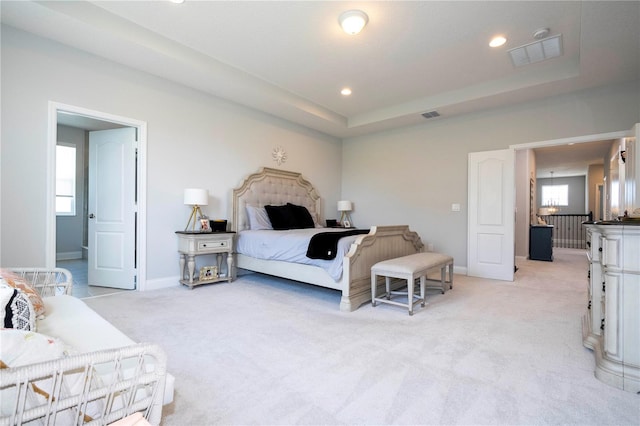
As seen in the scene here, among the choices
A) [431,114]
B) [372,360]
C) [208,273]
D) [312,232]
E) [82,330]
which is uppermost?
[431,114]

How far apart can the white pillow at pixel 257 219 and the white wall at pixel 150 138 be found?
0.34 meters

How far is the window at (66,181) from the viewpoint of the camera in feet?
20.8

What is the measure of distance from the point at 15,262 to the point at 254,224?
2638 millimetres

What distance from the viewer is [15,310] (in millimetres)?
1230

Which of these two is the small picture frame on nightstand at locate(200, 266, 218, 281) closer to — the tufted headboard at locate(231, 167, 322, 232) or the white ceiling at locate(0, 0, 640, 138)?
the tufted headboard at locate(231, 167, 322, 232)

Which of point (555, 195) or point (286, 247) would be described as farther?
point (555, 195)

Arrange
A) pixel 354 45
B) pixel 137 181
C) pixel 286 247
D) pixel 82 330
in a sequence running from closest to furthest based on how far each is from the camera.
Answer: pixel 82 330 < pixel 354 45 < pixel 286 247 < pixel 137 181

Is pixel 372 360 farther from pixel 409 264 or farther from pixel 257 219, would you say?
pixel 257 219

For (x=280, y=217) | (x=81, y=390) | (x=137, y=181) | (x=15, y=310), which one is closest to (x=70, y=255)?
(x=137, y=181)

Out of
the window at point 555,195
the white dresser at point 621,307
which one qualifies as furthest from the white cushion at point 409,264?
the window at point 555,195

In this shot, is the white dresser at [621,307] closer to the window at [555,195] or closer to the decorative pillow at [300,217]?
the decorative pillow at [300,217]

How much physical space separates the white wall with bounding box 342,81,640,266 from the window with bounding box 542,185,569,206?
31.3 ft

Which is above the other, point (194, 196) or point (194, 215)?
point (194, 196)

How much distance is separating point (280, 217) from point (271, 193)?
1.94 feet
